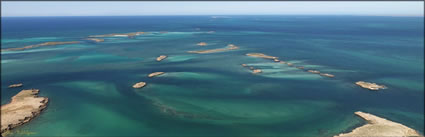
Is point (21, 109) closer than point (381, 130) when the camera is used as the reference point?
No

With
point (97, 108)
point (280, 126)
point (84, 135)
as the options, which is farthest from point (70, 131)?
point (280, 126)

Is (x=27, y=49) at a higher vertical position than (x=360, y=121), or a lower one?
higher

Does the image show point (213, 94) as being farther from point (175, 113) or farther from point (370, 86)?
point (370, 86)

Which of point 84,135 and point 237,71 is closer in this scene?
point 84,135

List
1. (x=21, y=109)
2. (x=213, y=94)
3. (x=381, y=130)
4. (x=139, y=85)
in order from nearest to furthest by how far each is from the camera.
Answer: (x=381, y=130), (x=21, y=109), (x=213, y=94), (x=139, y=85)

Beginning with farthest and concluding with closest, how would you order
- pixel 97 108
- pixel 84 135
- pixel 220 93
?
pixel 220 93 < pixel 97 108 < pixel 84 135

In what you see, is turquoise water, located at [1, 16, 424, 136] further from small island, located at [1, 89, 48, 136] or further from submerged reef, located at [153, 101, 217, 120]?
small island, located at [1, 89, 48, 136]

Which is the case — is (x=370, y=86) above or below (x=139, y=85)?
below

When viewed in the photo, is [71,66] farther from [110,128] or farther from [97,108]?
[110,128]

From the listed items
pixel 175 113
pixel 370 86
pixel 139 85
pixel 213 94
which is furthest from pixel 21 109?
pixel 370 86
